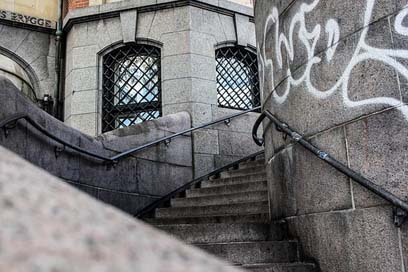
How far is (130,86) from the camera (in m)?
9.62

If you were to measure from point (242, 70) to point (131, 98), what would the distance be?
251 cm

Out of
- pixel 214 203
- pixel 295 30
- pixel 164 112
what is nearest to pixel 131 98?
pixel 164 112

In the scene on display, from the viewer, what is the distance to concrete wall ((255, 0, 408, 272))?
9.91 ft

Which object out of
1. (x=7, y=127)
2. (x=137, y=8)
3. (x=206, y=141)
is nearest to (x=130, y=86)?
(x=137, y=8)

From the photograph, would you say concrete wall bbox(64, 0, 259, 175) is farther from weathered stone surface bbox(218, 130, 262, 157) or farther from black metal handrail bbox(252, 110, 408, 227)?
black metal handrail bbox(252, 110, 408, 227)

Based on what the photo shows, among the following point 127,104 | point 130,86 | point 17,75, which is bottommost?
point 127,104

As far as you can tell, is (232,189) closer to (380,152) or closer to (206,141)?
(206,141)

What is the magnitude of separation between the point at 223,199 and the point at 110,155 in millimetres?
1883

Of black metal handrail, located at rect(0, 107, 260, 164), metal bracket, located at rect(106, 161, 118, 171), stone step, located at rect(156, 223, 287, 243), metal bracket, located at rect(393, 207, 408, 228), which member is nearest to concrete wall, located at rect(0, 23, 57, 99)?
black metal handrail, located at rect(0, 107, 260, 164)

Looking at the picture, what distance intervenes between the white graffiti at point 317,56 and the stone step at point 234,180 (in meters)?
1.95

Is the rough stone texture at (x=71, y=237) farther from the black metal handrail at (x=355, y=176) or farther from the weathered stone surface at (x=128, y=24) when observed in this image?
the weathered stone surface at (x=128, y=24)

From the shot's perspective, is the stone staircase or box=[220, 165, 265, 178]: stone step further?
box=[220, 165, 265, 178]: stone step

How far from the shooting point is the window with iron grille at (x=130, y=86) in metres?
9.48

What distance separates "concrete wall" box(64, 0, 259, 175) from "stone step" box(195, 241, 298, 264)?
4953mm
